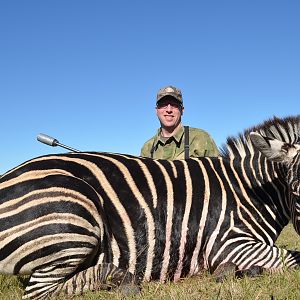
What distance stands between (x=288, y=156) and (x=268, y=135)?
60 centimetres

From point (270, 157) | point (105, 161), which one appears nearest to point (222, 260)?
point (270, 157)

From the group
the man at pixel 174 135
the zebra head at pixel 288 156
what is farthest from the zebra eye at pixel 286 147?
the man at pixel 174 135

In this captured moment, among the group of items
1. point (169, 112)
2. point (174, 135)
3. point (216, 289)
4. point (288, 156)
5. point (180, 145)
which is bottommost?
point (216, 289)

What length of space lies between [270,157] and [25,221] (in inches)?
79.6

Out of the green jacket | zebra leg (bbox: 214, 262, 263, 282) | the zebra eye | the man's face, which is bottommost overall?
zebra leg (bbox: 214, 262, 263, 282)

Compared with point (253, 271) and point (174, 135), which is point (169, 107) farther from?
point (253, 271)

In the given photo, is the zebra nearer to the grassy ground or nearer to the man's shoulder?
the grassy ground

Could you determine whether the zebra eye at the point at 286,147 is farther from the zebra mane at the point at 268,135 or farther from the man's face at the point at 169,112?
the man's face at the point at 169,112

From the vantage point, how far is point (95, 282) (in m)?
3.42

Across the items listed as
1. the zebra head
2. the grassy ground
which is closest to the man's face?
the zebra head

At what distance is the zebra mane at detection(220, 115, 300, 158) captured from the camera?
4.26 meters

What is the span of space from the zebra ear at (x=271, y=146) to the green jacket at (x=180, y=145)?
291 centimetres

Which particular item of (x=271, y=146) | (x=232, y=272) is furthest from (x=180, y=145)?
(x=232, y=272)

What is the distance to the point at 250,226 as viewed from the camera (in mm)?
3930
